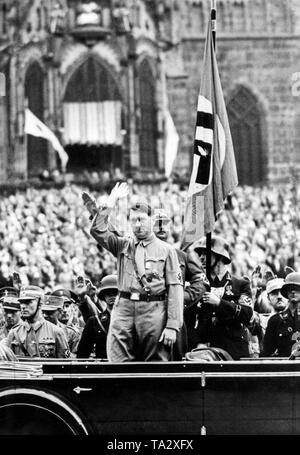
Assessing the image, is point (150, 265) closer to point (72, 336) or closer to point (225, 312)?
point (225, 312)

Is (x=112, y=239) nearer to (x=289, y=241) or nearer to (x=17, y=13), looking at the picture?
(x=289, y=241)

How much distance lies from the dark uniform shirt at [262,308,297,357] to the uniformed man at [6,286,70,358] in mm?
1691

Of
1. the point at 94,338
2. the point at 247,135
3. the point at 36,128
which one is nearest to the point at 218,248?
the point at 94,338

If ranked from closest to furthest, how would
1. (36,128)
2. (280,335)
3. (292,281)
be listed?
1. (292,281)
2. (280,335)
3. (36,128)

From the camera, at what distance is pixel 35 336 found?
35.6ft

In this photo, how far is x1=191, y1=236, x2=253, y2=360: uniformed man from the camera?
33.8ft

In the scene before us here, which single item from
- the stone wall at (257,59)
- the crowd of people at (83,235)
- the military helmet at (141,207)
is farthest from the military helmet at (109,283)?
the stone wall at (257,59)

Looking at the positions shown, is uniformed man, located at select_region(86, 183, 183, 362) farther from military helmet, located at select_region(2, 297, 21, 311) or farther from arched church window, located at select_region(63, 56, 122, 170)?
arched church window, located at select_region(63, 56, 122, 170)

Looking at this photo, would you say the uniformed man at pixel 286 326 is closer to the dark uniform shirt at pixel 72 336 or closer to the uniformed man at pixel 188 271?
the uniformed man at pixel 188 271

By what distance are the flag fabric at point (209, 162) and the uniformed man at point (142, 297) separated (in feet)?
5.07

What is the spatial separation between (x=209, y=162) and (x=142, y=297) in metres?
2.08

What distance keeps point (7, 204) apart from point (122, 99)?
13.1 m

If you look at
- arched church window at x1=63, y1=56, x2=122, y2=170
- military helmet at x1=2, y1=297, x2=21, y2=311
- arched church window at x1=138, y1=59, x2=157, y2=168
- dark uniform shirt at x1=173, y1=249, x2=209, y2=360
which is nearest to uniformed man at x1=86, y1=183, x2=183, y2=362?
dark uniform shirt at x1=173, y1=249, x2=209, y2=360

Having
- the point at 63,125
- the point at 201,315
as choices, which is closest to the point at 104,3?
the point at 63,125
